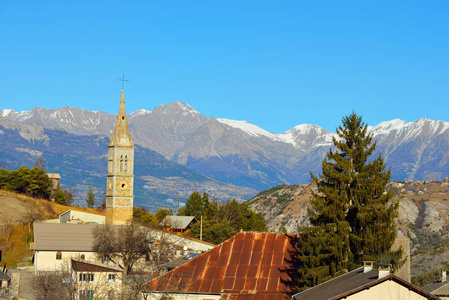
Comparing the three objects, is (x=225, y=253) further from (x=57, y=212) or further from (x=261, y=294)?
(x=57, y=212)

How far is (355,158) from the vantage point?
4572 cm

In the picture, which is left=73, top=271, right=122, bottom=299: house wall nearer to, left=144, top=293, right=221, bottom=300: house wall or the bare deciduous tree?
left=144, top=293, right=221, bottom=300: house wall

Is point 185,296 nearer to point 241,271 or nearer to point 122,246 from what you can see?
point 241,271

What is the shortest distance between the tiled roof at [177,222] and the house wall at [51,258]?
4249 cm

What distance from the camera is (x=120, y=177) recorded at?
103 metres

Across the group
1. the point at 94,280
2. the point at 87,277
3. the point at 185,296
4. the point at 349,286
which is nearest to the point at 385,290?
the point at 349,286

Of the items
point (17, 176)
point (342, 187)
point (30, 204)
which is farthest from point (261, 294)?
point (17, 176)

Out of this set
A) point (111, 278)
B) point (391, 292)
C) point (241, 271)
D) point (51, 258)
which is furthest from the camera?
point (51, 258)

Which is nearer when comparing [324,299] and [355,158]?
[324,299]

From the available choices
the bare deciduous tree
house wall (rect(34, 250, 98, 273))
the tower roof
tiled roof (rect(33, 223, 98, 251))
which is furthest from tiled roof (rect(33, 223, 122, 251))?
the tower roof

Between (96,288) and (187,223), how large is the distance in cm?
7011

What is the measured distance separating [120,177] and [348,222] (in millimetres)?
62909

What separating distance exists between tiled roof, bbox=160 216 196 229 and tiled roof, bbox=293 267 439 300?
82.7m

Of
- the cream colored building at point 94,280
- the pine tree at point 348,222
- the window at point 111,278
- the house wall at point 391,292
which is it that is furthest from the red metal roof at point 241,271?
the house wall at point 391,292
